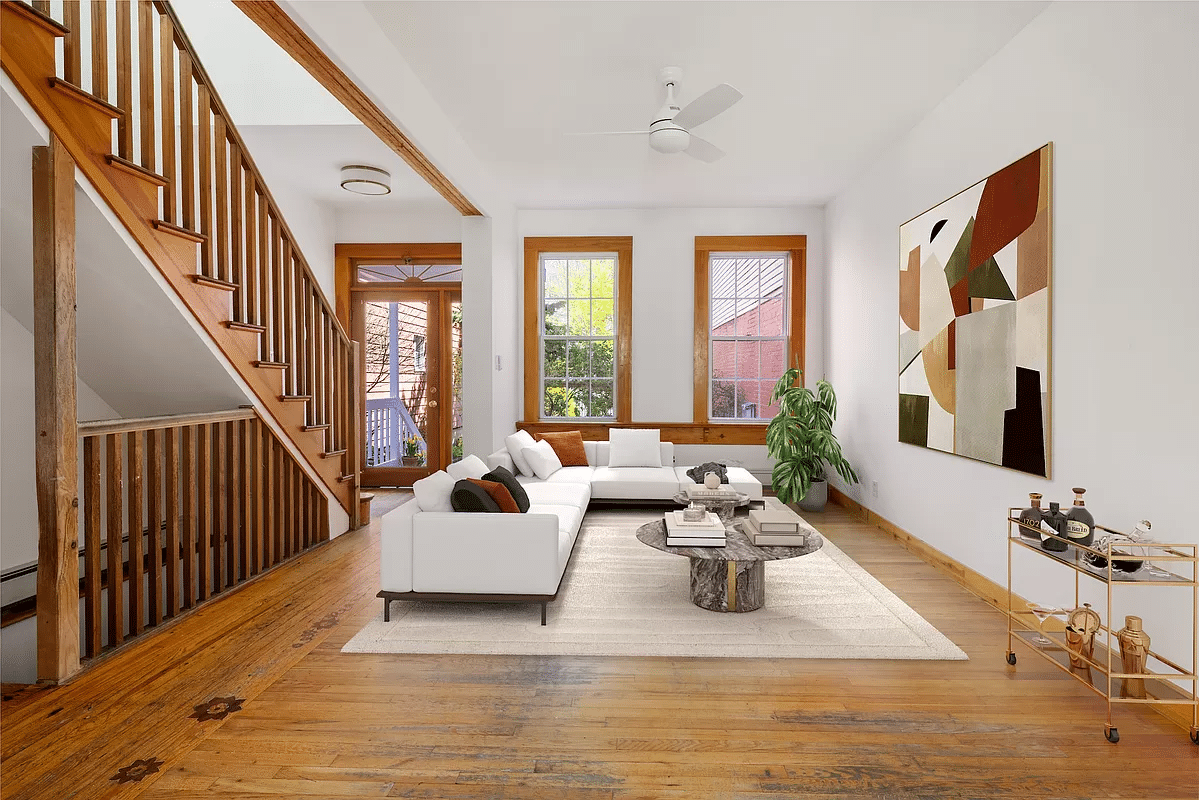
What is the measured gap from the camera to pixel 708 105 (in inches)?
137

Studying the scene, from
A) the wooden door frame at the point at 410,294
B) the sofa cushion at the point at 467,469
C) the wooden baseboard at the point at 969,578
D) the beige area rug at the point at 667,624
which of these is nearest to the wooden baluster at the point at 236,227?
the sofa cushion at the point at 467,469

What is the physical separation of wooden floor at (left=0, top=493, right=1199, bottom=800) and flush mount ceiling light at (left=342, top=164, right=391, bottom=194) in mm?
3988

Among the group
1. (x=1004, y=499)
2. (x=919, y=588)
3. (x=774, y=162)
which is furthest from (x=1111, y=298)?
(x=774, y=162)

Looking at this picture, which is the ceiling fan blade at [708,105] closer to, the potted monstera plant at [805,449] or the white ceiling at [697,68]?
the white ceiling at [697,68]

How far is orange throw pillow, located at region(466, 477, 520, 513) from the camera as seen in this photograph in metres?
3.45

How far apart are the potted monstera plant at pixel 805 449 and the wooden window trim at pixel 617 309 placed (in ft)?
5.66

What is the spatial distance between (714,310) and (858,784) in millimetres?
5490

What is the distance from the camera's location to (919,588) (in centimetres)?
383

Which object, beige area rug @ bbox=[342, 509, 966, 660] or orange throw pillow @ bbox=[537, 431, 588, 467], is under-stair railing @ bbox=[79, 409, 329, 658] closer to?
beige area rug @ bbox=[342, 509, 966, 660]

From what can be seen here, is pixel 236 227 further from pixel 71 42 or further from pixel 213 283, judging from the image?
pixel 71 42

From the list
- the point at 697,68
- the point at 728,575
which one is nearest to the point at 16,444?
the point at 728,575

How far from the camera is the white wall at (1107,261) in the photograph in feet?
7.94

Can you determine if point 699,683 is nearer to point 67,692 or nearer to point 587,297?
point 67,692

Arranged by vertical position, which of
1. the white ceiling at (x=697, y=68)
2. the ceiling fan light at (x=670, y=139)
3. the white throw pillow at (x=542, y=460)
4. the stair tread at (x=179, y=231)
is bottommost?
the white throw pillow at (x=542, y=460)
